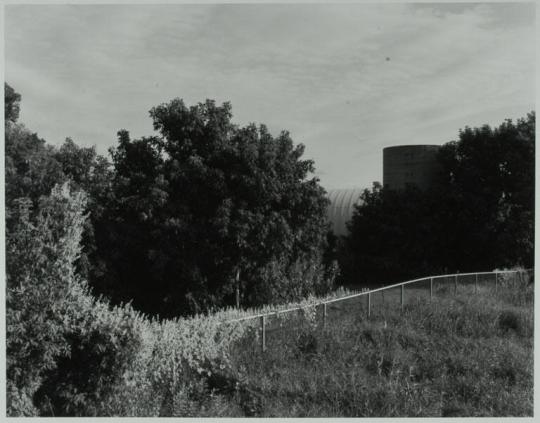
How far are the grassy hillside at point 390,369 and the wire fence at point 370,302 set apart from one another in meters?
0.20

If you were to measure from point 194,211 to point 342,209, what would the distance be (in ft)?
63.6

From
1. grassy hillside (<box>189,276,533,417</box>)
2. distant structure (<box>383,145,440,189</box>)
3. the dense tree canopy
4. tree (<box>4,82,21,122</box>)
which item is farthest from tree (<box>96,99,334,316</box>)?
distant structure (<box>383,145,440,189</box>)

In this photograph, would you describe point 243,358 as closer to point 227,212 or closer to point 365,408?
point 365,408

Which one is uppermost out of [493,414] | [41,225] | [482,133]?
[482,133]

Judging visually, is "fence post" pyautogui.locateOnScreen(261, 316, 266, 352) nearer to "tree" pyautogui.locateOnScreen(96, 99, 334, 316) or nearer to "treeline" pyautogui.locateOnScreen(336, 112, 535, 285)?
"tree" pyautogui.locateOnScreen(96, 99, 334, 316)

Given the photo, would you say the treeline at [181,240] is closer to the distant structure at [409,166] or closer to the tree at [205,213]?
the tree at [205,213]

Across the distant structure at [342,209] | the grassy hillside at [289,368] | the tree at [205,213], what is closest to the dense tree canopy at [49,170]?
the tree at [205,213]

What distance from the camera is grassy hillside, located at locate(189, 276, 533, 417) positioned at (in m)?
9.99

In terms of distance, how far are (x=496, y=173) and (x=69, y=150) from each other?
Answer: 72.5 ft

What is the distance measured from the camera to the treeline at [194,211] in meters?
24.0

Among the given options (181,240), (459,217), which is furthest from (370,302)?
(459,217)

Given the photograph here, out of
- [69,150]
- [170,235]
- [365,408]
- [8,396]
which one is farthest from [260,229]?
[8,396]

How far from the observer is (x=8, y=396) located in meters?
8.09

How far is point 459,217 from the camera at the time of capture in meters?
33.1
